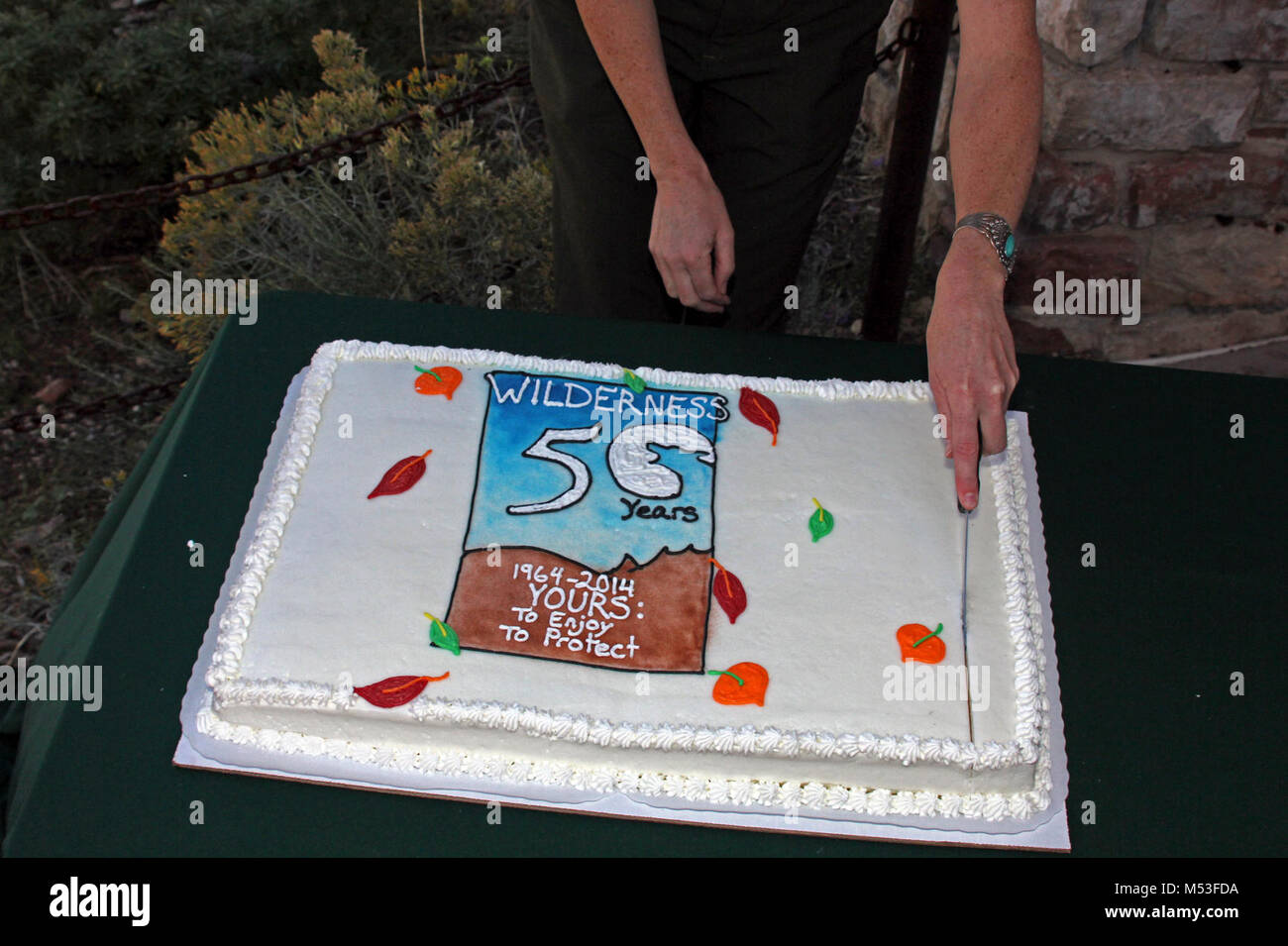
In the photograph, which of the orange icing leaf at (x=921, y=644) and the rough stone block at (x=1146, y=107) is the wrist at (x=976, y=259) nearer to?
the orange icing leaf at (x=921, y=644)

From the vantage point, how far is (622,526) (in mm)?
1615

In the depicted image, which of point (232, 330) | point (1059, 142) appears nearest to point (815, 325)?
point (1059, 142)

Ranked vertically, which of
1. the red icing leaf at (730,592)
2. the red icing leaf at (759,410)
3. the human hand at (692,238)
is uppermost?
the human hand at (692,238)

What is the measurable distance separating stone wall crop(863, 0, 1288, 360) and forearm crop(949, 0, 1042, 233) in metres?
0.84

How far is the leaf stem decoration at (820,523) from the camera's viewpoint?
163 centimetres

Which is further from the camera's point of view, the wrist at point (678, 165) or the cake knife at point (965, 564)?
the wrist at point (678, 165)

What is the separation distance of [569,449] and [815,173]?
0.82 meters

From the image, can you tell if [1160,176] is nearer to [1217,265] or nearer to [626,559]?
[1217,265]

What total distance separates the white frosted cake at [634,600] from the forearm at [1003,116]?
36 centimetres

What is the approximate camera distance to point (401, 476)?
1.66 metres

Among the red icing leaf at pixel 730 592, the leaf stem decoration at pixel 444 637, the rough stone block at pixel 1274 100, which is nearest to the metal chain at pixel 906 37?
the rough stone block at pixel 1274 100

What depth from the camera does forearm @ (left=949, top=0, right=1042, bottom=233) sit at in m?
1.70
